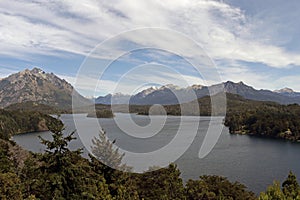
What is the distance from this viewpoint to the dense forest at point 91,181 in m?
12.3

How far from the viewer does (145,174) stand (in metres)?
26.1

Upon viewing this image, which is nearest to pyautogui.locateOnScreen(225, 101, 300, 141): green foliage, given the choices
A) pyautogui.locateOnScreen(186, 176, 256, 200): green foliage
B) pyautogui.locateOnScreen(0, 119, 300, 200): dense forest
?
pyautogui.locateOnScreen(186, 176, 256, 200): green foliage

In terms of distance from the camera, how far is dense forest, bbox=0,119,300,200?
1231 cm

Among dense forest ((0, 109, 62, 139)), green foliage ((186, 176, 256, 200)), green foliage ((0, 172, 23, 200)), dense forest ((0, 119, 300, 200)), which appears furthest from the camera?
dense forest ((0, 109, 62, 139))

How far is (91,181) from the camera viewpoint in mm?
14305

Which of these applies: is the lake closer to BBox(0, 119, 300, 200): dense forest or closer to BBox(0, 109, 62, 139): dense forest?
BBox(0, 119, 300, 200): dense forest

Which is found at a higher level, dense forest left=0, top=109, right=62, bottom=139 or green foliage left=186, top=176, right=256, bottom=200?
dense forest left=0, top=109, right=62, bottom=139

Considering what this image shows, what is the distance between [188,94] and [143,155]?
29.5m

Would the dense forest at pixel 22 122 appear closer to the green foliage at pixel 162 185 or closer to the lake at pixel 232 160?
the lake at pixel 232 160

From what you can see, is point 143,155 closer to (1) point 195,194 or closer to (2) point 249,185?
(2) point 249,185

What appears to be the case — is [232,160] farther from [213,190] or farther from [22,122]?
[22,122]

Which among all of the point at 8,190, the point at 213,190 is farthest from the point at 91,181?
the point at 213,190

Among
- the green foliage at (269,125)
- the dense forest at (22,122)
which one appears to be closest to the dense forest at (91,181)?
the green foliage at (269,125)

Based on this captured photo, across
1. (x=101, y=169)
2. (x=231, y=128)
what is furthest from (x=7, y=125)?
(x=101, y=169)
